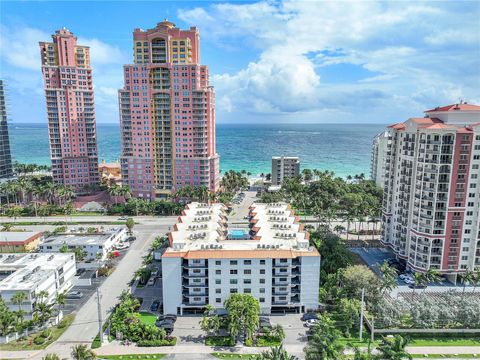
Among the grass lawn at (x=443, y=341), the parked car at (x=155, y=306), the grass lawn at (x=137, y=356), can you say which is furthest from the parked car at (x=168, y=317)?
the grass lawn at (x=443, y=341)

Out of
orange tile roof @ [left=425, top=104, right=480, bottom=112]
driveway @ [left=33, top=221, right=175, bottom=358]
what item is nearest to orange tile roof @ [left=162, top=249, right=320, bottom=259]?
driveway @ [left=33, top=221, right=175, bottom=358]

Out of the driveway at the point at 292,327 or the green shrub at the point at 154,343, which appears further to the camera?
the driveway at the point at 292,327

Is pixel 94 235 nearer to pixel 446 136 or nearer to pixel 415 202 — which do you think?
pixel 415 202

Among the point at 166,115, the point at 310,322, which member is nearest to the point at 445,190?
the point at 310,322

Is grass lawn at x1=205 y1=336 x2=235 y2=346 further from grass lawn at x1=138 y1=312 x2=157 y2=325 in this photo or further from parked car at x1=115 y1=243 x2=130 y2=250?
parked car at x1=115 y1=243 x2=130 y2=250

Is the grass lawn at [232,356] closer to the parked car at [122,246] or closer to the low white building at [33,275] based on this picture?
the low white building at [33,275]

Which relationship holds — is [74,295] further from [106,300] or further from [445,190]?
Answer: [445,190]

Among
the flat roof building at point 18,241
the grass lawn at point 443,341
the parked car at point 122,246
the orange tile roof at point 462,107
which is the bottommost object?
the grass lawn at point 443,341
